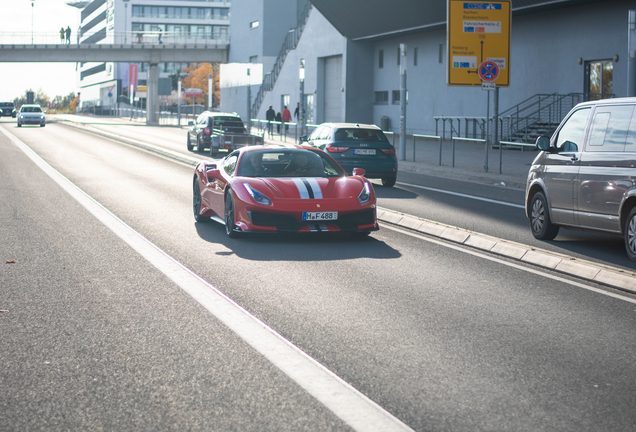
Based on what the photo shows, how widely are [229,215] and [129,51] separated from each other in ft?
214

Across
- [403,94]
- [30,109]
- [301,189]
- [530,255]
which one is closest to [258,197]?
[301,189]

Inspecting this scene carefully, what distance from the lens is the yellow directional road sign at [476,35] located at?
2405 centimetres

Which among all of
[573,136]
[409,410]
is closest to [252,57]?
[573,136]

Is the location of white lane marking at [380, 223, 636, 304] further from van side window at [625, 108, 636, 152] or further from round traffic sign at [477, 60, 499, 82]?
round traffic sign at [477, 60, 499, 82]

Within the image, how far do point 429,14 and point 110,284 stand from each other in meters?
34.4

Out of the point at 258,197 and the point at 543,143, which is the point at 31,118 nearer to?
the point at 258,197

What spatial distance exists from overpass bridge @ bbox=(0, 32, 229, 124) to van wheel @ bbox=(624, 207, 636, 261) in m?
62.8

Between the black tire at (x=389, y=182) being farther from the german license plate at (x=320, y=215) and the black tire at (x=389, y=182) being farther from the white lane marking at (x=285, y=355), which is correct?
the white lane marking at (x=285, y=355)

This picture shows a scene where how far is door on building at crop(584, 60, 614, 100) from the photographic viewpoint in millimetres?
31812

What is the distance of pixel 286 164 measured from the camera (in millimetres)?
10750

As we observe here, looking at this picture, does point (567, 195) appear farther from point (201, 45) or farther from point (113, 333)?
point (201, 45)

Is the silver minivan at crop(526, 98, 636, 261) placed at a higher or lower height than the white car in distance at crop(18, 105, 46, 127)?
lower

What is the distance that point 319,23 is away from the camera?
5341 cm

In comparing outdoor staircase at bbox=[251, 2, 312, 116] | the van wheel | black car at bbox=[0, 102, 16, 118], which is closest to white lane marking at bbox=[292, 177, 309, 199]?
the van wheel
